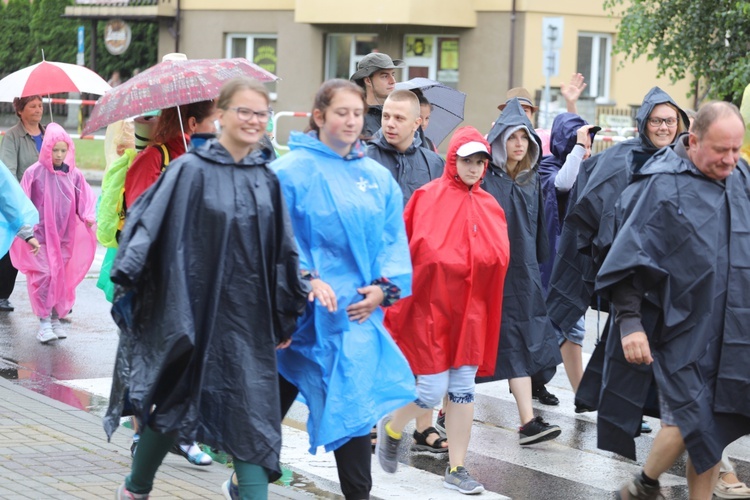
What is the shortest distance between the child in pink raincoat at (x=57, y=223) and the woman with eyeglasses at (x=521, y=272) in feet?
14.9

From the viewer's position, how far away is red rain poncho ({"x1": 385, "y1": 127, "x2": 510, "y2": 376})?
6.65m

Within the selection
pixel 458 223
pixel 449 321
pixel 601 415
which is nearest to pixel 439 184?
pixel 458 223

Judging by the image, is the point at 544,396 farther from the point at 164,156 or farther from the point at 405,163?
the point at 164,156

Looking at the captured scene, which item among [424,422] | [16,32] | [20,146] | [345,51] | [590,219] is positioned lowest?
[424,422]

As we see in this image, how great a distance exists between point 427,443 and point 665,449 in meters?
2.12

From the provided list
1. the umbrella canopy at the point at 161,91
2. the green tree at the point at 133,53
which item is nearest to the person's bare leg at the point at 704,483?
the umbrella canopy at the point at 161,91

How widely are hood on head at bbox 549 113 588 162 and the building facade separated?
815 inches

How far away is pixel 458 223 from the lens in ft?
22.1

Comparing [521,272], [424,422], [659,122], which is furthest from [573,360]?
[659,122]

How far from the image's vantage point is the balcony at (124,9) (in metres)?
37.8

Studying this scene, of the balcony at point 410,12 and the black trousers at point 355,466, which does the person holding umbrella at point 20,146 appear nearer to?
the black trousers at point 355,466

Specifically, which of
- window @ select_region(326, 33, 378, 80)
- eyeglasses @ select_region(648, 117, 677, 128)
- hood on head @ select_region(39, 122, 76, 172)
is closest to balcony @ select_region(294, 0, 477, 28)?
window @ select_region(326, 33, 378, 80)

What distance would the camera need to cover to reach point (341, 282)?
550 cm

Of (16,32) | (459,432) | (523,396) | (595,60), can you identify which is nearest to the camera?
(459,432)
